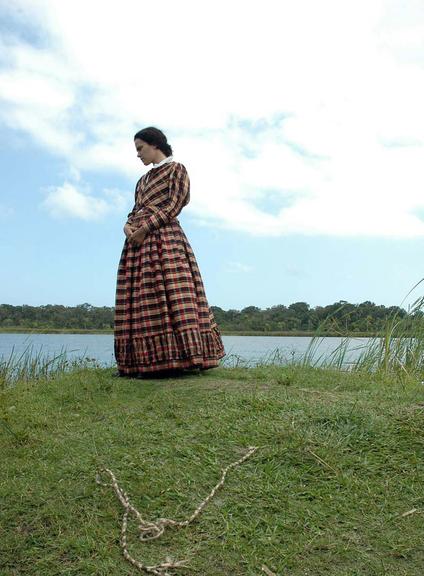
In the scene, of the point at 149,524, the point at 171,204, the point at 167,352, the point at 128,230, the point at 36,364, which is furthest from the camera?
the point at 36,364

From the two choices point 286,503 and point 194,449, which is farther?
point 194,449

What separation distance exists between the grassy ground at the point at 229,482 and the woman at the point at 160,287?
849 millimetres

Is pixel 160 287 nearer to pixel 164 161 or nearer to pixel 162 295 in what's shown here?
pixel 162 295

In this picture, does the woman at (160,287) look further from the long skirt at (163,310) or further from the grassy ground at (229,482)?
the grassy ground at (229,482)

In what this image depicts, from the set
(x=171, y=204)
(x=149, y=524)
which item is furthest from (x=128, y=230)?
(x=149, y=524)

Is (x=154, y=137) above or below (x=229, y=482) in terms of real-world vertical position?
above

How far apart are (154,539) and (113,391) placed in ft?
7.66

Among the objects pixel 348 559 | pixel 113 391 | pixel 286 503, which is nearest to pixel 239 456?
pixel 286 503

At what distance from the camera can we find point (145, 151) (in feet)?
17.5

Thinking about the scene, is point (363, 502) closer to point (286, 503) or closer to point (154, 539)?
point (286, 503)

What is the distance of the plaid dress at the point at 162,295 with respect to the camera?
507cm

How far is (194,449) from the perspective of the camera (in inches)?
124

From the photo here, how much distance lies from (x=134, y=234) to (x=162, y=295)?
542 mm

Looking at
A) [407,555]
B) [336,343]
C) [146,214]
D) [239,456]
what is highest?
[146,214]
